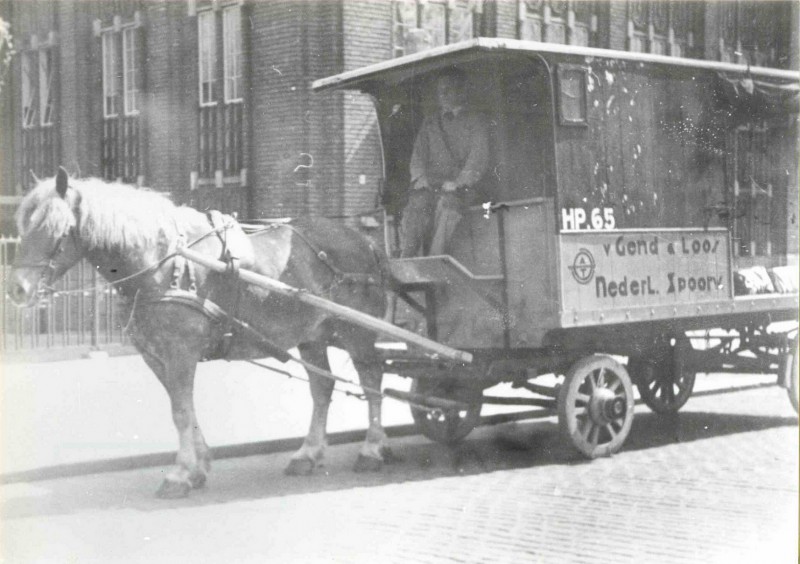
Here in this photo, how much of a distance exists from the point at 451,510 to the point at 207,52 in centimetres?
1071

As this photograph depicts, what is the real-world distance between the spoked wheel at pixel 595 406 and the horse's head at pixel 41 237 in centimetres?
388

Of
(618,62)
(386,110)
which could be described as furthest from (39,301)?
(618,62)

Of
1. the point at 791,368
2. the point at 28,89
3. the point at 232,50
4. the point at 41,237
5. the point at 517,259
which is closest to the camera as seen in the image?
Answer: the point at 41,237

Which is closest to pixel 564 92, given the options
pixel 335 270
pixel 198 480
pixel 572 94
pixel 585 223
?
pixel 572 94

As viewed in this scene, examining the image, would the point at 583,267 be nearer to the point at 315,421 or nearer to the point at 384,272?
the point at 384,272

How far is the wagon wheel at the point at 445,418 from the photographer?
8.55 meters

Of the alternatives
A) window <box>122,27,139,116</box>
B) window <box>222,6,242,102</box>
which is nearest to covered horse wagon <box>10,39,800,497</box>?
window <box>222,6,242,102</box>

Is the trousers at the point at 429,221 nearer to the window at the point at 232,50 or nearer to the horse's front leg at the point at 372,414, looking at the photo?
the horse's front leg at the point at 372,414

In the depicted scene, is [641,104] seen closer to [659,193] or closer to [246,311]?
[659,193]

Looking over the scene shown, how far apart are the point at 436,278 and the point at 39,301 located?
3.00 meters

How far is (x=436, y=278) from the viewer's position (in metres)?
7.98

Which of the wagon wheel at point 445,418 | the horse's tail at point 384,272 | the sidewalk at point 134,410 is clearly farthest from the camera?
the wagon wheel at point 445,418

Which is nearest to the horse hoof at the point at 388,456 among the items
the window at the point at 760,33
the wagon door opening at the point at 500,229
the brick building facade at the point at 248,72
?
the wagon door opening at the point at 500,229

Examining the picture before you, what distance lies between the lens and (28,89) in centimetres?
1956
